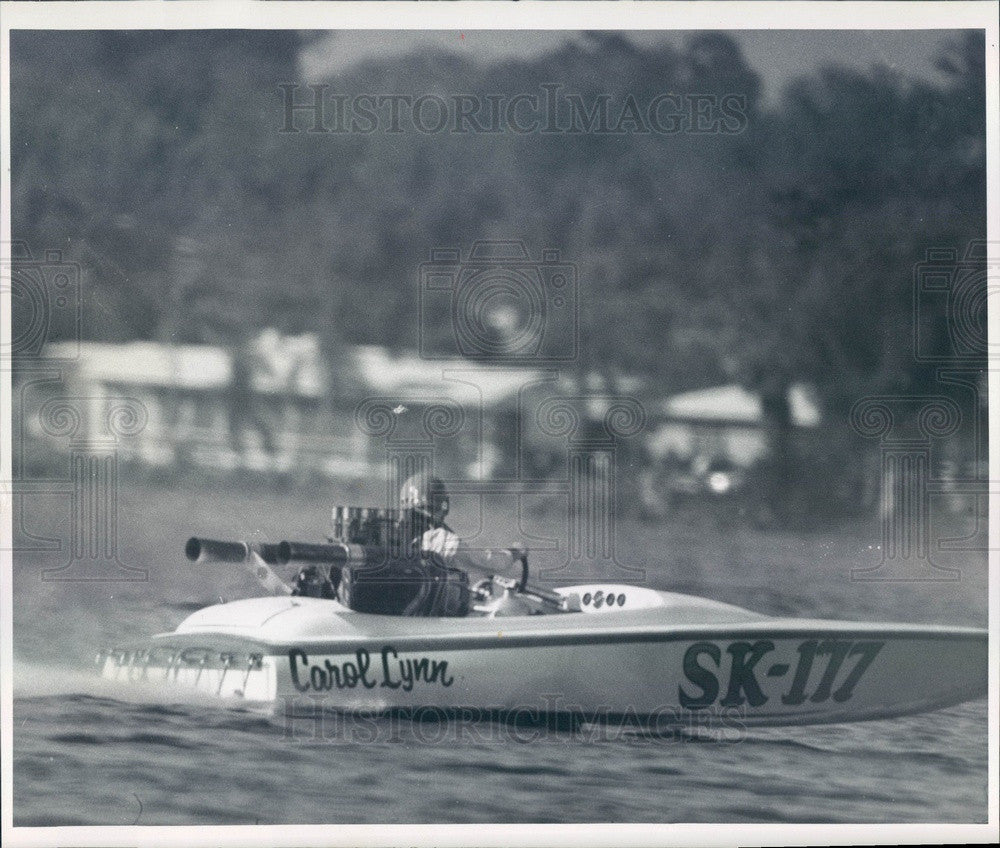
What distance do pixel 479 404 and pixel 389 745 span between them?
1.17 m

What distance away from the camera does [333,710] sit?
5500 millimetres

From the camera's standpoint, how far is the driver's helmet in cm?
553

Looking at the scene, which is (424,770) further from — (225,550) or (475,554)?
(225,550)

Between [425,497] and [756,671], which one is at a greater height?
[425,497]

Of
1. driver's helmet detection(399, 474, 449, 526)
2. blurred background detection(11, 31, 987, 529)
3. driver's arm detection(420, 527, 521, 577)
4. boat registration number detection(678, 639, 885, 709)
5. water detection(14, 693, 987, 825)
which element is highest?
blurred background detection(11, 31, 987, 529)

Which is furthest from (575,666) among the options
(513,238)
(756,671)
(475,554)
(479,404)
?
(513,238)

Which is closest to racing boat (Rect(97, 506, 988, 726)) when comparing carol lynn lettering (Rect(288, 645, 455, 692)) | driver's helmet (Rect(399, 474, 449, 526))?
carol lynn lettering (Rect(288, 645, 455, 692))

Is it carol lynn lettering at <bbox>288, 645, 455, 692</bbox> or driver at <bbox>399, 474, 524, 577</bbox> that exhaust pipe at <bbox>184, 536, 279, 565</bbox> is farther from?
driver at <bbox>399, 474, 524, 577</bbox>

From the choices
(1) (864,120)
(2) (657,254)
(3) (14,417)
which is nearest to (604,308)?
(2) (657,254)

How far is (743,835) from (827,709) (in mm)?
504

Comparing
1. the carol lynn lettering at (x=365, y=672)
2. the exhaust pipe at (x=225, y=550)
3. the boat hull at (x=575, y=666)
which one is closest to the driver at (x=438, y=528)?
the boat hull at (x=575, y=666)

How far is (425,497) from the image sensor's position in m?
5.54

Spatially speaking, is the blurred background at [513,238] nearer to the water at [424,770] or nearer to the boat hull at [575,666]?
the boat hull at [575,666]

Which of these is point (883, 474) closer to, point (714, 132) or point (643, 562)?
point (643, 562)
